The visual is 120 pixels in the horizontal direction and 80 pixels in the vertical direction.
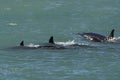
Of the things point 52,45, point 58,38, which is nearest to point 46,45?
point 52,45

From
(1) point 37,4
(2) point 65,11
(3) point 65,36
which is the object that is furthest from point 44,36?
(1) point 37,4

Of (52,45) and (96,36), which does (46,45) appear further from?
(96,36)

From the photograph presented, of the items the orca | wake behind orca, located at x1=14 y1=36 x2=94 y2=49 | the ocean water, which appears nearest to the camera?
the ocean water

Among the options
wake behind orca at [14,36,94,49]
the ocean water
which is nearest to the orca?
the ocean water

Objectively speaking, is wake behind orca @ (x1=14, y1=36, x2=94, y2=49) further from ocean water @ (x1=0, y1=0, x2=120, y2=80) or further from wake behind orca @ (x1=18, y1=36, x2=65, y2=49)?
ocean water @ (x1=0, y1=0, x2=120, y2=80)

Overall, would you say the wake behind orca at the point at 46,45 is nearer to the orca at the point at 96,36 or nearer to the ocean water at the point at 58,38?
the ocean water at the point at 58,38

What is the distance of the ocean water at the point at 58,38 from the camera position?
46.8 metres

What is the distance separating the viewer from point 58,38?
60.0 meters

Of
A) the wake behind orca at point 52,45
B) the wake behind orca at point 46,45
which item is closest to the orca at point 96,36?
the wake behind orca at point 52,45

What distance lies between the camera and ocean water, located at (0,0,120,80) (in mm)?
46812

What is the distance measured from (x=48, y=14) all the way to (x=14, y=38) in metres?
14.0

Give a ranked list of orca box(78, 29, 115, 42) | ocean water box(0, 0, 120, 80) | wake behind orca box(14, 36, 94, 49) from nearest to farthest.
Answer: ocean water box(0, 0, 120, 80), wake behind orca box(14, 36, 94, 49), orca box(78, 29, 115, 42)

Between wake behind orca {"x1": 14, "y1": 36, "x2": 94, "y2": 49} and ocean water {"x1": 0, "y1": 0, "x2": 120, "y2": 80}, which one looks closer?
ocean water {"x1": 0, "y1": 0, "x2": 120, "y2": 80}

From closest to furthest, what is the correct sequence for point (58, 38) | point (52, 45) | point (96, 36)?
point (52, 45) → point (96, 36) → point (58, 38)
